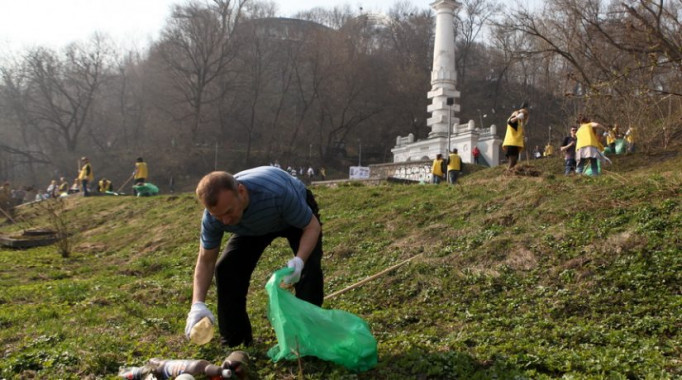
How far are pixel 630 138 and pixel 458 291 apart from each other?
11.2 meters

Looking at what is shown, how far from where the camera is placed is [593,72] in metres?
19.8

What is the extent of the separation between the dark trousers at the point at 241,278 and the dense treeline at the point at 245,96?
41.4 metres

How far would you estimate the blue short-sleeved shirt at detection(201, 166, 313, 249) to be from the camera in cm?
373

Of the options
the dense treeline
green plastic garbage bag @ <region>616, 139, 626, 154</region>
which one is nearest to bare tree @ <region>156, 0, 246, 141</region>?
the dense treeline

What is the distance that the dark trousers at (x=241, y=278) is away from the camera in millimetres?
3994

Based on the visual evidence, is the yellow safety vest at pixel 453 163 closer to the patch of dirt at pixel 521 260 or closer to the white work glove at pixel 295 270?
the patch of dirt at pixel 521 260

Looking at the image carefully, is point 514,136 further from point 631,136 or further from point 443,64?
point 443,64

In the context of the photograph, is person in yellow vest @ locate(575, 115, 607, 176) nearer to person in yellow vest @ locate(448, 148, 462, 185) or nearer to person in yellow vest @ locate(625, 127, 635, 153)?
person in yellow vest @ locate(625, 127, 635, 153)

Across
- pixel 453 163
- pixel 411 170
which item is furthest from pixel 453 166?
pixel 411 170

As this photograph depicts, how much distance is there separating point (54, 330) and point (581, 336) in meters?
4.68

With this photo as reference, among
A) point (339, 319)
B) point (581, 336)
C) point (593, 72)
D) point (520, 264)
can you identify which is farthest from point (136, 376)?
point (593, 72)

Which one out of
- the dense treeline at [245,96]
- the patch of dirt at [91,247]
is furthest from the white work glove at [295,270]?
the dense treeline at [245,96]

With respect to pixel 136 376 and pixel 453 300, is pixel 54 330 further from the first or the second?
pixel 453 300

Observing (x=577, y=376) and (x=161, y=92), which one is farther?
(x=161, y=92)
